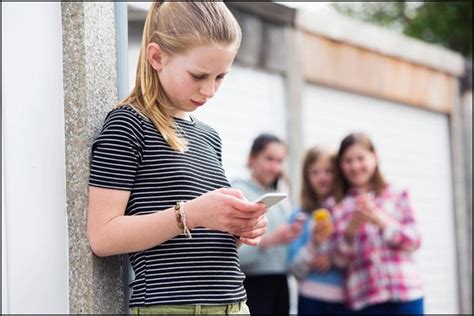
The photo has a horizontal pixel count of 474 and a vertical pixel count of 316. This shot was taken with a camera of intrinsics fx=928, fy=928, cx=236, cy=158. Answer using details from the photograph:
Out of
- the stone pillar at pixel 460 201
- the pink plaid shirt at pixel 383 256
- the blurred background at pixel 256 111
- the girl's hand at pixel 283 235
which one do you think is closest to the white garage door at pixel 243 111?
the blurred background at pixel 256 111

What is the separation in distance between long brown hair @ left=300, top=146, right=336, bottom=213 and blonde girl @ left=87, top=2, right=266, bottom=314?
297 cm

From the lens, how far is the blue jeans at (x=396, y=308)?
448cm

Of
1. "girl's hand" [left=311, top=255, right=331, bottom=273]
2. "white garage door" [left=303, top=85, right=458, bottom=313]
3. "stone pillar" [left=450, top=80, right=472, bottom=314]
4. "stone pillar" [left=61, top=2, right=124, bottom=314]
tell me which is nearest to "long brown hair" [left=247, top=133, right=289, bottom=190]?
"girl's hand" [left=311, top=255, right=331, bottom=273]

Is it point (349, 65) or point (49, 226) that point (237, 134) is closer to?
point (349, 65)

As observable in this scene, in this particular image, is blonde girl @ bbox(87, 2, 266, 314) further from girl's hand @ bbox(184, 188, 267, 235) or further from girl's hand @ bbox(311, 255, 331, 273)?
girl's hand @ bbox(311, 255, 331, 273)

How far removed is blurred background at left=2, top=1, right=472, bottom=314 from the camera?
2.03 meters

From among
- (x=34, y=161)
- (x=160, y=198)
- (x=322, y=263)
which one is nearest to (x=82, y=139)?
(x=34, y=161)

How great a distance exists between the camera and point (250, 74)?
6.25m

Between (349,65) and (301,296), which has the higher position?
(349,65)

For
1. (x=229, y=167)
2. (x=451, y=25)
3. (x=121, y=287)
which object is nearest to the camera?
(x=121, y=287)

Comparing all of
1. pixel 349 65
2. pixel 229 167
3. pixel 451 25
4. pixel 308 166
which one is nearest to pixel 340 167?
pixel 308 166

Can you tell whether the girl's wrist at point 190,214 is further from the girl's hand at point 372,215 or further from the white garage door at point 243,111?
the white garage door at point 243,111

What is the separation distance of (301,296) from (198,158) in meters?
3.01

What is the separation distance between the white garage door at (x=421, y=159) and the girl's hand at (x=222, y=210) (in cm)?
509
